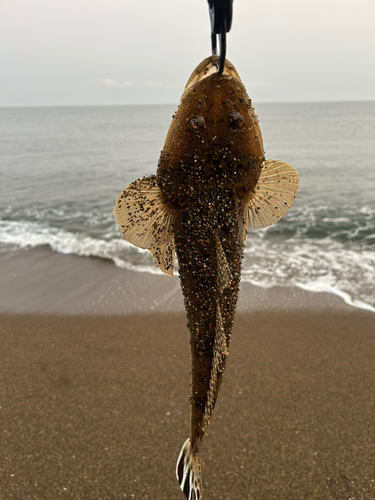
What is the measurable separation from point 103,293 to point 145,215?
276 inches

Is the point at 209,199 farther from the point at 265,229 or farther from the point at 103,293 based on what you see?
the point at 265,229

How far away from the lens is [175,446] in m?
4.91

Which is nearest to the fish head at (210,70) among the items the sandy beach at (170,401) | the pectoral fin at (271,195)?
the pectoral fin at (271,195)

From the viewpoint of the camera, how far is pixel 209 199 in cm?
182

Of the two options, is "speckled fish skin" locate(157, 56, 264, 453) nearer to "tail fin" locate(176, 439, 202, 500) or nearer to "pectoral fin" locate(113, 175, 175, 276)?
"pectoral fin" locate(113, 175, 175, 276)

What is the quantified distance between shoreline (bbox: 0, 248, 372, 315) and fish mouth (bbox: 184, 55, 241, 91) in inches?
250

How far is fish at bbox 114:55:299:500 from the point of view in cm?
177

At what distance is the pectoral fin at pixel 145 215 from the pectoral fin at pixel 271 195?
436 millimetres

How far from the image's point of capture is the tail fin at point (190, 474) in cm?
232

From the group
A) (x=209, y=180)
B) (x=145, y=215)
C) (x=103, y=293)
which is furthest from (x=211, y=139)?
(x=103, y=293)

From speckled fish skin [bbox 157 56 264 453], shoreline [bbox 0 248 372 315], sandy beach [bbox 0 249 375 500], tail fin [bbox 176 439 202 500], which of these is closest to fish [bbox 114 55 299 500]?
speckled fish skin [bbox 157 56 264 453]

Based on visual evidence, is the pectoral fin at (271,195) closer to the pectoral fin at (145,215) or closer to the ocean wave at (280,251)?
the pectoral fin at (145,215)

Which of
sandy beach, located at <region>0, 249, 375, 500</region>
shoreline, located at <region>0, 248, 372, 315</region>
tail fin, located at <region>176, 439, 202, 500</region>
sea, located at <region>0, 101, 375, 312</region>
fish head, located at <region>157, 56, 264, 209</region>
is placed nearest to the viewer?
fish head, located at <region>157, 56, 264, 209</region>

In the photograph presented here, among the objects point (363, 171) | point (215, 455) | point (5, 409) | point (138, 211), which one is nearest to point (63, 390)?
point (5, 409)
